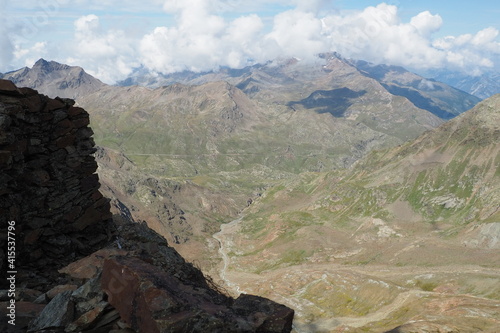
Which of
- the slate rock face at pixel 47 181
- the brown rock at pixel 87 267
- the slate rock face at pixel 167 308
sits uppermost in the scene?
the slate rock face at pixel 47 181

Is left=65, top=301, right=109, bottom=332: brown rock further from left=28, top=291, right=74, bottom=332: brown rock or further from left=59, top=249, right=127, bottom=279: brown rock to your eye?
left=59, top=249, right=127, bottom=279: brown rock

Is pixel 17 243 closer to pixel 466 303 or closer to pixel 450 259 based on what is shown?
pixel 466 303

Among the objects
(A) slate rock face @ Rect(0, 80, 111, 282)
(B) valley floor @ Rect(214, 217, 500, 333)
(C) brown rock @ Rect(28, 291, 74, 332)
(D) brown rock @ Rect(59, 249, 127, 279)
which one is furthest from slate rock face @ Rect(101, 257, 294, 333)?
(B) valley floor @ Rect(214, 217, 500, 333)

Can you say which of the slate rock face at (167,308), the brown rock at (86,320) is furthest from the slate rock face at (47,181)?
the slate rock face at (167,308)

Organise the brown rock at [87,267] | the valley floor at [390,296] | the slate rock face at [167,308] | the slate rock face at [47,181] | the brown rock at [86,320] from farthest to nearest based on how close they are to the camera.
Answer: the valley floor at [390,296]
the slate rock face at [47,181]
the brown rock at [87,267]
the brown rock at [86,320]
the slate rock face at [167,308]

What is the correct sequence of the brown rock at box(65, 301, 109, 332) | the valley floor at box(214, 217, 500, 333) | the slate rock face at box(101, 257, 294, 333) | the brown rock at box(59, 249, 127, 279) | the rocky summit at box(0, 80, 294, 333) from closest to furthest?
the slate rock face at box(101, 257, 294, 333), the brown rock at box(65, 301, 109, 332), the rocky summit at box(0, 80, 294, 333), the brown rock at box(59, 249, 127, 279), the valley floor at box(214, 217, 500, 333)

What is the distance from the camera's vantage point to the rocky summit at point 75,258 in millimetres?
13031

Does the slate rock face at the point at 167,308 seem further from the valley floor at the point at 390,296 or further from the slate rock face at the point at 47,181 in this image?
the valley floor at the point at 390,296

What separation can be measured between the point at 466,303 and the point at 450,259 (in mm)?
51606

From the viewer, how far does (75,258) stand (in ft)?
88.4

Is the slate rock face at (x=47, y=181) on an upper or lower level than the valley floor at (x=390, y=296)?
upper

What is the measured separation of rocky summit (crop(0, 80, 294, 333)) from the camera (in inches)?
513

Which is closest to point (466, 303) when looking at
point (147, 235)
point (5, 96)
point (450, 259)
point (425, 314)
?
point (425, 314)

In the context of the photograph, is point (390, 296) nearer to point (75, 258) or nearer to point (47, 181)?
point (75, 258)
